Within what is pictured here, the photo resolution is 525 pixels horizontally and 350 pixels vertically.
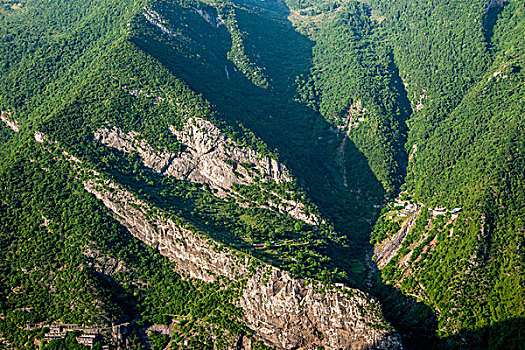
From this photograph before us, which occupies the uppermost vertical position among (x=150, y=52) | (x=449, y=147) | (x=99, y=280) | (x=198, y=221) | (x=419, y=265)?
(x=449, y=147)

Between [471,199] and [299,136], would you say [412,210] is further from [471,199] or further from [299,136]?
[299,136]

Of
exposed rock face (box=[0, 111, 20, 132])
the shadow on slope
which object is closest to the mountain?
the shadow on slope

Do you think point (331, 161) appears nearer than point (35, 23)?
Yes

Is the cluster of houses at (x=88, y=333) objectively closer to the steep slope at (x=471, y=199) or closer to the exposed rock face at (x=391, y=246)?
the steep slope at (x=471, y=199)

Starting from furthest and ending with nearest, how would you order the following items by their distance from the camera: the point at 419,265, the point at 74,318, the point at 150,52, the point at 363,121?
the point at 363,121
the point at 150,52
the point at 419,265
the point at 74,318

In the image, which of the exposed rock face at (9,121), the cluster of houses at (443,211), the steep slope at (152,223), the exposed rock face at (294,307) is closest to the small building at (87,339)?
the steep slope at (152,223)

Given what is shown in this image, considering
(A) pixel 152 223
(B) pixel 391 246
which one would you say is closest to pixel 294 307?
(B) pixel 391 246

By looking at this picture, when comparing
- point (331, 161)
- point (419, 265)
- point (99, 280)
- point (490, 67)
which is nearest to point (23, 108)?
point (99, 280)

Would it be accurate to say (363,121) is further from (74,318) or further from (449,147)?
(74,318)
